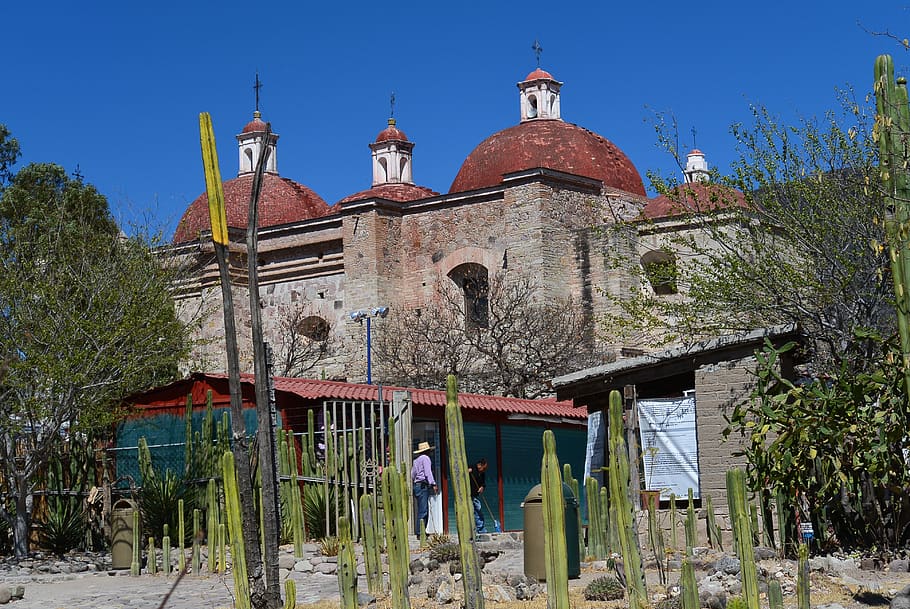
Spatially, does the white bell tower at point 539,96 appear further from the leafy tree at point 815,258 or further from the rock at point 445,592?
the rock at point 445,592

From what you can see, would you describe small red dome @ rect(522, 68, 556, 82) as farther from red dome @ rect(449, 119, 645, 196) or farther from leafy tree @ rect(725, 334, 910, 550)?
leafy tree @ rect(725, 334, 910, 550)

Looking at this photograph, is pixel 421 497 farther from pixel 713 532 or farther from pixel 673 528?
pixel 713 532

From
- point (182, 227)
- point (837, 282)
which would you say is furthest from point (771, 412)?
point (182, 227)

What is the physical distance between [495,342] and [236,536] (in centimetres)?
1965

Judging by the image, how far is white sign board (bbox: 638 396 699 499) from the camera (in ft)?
47.3

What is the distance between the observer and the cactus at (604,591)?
9828 mm

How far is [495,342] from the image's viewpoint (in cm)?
2858

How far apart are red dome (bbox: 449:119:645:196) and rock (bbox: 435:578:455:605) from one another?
22.8m

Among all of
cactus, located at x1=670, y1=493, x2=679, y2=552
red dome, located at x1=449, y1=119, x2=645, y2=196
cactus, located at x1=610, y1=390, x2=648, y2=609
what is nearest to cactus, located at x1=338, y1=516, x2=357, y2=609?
cactus, located at x1=610, y1=390, x2=648, y2=609

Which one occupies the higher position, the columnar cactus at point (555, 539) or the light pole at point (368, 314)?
the light pole at point (368, 314)

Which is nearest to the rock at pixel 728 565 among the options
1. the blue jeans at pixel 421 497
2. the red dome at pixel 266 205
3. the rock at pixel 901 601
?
the rock at pixel 901 601

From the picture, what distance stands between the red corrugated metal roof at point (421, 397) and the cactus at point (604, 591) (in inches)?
300

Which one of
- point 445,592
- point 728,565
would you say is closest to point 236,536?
point 445,592

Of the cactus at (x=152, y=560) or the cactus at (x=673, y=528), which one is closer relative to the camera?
the cactus at (x=673, y=528)
